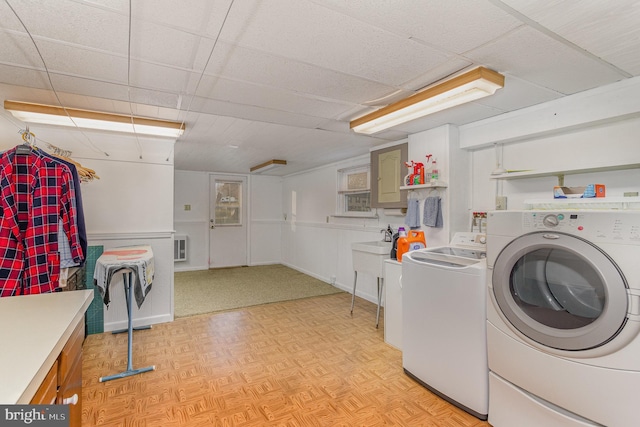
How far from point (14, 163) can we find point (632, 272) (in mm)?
3187

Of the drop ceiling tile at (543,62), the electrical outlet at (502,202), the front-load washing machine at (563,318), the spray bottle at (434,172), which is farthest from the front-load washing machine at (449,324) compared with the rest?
the drop ceiling tile at (543,62)

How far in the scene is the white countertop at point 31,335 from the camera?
2.44 ft

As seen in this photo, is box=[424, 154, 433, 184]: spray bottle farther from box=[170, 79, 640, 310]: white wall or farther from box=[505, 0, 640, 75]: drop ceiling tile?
box=[505, 0, 640, 75]: drop ceiling tile

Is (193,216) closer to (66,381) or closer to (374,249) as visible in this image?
(374,249)

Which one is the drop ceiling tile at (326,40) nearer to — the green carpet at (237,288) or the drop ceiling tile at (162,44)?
the drop ceiling tile at (162,44)

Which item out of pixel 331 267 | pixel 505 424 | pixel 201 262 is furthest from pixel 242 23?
pixel 201 262

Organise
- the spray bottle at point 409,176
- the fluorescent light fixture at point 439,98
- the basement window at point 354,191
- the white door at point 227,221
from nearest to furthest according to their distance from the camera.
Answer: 1. the fluorescent light fixture at point 439,98
2. the spray bottle at point 409,176
3. the basement window at point 354,191
4. the white door at point 227,221

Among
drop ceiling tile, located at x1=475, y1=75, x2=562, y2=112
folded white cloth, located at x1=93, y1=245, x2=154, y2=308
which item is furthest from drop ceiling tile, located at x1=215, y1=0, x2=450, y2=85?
folded white cloth, located at x1=93, y1=245, x2=154, y2=308

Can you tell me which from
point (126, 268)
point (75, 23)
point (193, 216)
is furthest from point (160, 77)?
point (193, 216)

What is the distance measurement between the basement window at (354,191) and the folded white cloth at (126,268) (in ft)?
9.79

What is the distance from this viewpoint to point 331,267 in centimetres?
540

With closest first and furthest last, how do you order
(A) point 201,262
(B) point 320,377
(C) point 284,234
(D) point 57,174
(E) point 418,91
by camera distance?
(D) point 57,174
(E) point 418,91
(B) point 320,377
(A) point 201,262
(C) point 284,234

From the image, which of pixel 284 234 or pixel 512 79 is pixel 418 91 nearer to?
pixel 512 79

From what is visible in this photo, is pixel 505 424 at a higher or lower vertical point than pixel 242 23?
lower
